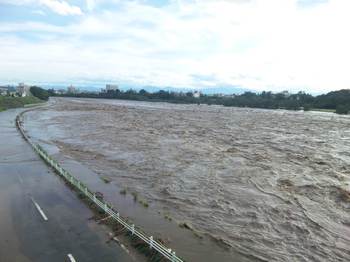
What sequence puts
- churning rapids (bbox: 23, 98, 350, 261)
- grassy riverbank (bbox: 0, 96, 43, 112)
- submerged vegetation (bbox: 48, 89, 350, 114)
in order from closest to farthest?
churning rapids (bbox: 23, 98, 350, 261), grassy riverbank (bbox: 0, 96, 43, 112), submerged vegetation (bbox: 48, 89, 350, 114)

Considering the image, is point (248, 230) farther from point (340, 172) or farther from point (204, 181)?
point (340, 172)

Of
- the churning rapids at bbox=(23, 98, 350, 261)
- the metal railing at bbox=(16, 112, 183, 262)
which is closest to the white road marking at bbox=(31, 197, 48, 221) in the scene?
the metal railing at bbox=(16, 112, 183, 262)

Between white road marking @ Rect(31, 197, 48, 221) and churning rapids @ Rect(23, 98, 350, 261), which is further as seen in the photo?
white road marking @ Rect(31, 197, 48, 221)

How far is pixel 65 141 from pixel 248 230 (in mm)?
25192

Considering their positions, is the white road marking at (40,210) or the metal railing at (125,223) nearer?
the metal railing at (125,223)

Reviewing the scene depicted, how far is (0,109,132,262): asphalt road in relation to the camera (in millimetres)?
9695

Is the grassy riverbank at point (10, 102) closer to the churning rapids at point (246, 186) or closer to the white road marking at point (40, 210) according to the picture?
the churning rapids at point (246, 186)

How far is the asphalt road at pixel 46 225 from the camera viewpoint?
9.70 metres

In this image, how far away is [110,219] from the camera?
39.3 ft

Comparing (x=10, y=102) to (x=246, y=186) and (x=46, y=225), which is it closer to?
(x=246, y=186)

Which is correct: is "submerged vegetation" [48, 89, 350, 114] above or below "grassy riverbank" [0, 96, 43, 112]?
above

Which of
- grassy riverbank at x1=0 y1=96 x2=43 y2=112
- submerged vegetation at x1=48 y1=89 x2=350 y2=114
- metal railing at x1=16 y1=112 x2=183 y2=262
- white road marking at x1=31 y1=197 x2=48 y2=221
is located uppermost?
submerged vegetation at x1=48 y1=89 x2=350 y2=114

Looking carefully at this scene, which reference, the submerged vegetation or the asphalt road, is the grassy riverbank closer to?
the asphalt road

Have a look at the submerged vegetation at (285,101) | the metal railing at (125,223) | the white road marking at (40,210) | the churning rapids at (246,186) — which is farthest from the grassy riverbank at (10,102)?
the submerged vegetation at (285,101)
